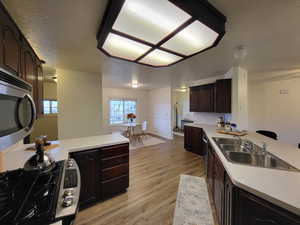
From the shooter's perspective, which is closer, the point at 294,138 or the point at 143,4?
the point at 143,4

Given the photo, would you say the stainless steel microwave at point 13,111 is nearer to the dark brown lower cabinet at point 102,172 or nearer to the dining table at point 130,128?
the dark brown lower cabinet at point 102,172

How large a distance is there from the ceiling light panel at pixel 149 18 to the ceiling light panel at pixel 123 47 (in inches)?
6.3

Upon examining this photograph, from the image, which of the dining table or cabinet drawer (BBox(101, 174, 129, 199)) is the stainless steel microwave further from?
the dining table

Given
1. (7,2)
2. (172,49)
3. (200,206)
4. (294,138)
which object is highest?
(7,2)

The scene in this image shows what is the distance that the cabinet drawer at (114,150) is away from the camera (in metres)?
1.88

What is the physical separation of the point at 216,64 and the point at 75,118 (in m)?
3.77

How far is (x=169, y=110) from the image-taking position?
5.75 meters

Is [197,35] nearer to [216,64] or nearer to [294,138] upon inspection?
[216,64]

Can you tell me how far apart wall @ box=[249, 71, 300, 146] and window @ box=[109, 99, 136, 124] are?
536 cm

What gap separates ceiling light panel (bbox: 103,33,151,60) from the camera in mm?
1420

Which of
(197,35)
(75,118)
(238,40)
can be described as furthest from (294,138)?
(75,118)

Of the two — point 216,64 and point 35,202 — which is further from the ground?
point 216,64

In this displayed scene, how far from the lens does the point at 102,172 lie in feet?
6.14

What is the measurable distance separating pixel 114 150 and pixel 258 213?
5.79ft
